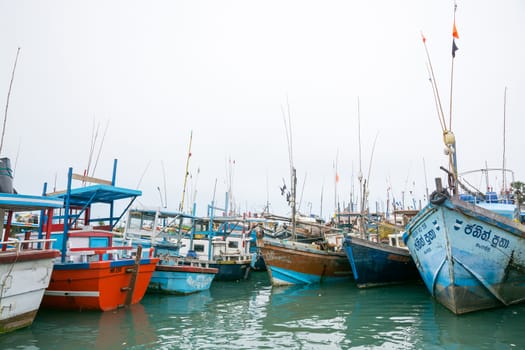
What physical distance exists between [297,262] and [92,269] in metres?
10.2

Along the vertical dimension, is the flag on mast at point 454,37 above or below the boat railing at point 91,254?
above

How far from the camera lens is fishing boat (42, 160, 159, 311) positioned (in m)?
10.6

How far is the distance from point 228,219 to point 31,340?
1325cm

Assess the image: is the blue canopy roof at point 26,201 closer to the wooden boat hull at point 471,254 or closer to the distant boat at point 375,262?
the wooden boat hull at point 471,254

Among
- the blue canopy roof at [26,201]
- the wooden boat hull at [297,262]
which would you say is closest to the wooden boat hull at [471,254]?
the wooden boat hull at [297,262]

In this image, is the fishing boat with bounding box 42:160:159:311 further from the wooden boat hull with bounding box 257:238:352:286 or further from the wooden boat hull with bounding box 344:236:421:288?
the wooden boat hull with bounding box 344:236:421:288

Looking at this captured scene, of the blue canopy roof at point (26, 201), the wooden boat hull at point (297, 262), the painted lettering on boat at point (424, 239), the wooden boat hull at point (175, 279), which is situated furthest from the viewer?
the wooden boat hull at point (297, 262)

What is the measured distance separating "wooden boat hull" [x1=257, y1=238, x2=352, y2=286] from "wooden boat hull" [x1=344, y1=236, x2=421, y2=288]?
2061mm

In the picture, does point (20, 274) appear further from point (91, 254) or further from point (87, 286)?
point (91, 254)

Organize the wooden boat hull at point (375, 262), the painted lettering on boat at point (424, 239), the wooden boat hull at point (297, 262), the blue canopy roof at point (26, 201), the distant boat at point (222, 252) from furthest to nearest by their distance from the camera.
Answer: the distant boat at point (222, 252) → the wooden boat hull at point (297, 262) → the wooden boat hull at point (375, 262) → the painted lettering on boat at point (424, 239) → the blue canopy roof at point (26, 201)

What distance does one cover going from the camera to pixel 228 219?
20.8m

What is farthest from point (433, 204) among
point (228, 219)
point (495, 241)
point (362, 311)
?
point (228, 219)

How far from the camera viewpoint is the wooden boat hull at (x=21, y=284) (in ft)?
26.1

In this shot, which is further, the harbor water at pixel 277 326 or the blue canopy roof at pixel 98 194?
the blue canopy roof at pixel 98 194
